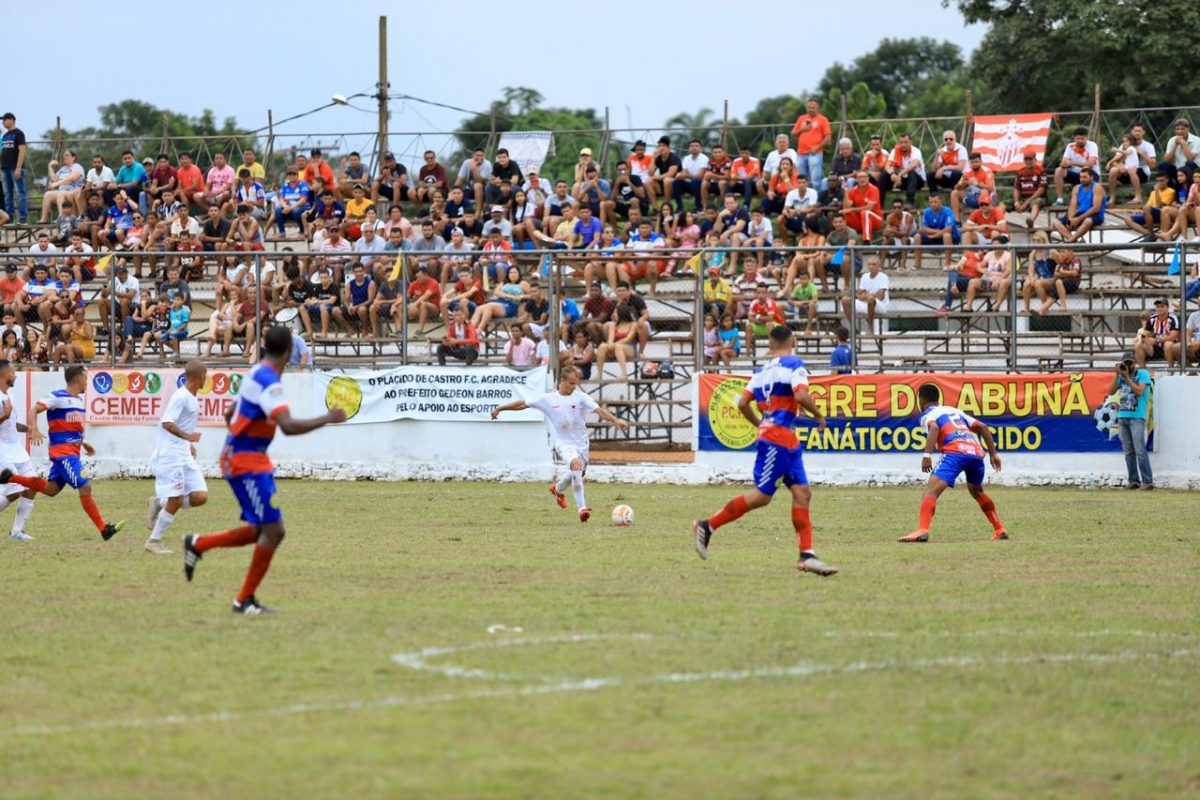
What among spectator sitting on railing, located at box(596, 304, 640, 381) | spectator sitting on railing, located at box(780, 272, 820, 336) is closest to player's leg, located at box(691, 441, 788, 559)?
spectator sitting on railing, located at box(780, 272, 820, 336)

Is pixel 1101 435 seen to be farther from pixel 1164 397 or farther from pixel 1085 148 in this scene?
pixel 1085 148

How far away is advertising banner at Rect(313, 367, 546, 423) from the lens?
86.7 feet

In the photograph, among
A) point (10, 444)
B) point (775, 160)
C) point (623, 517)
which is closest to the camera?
point (10, 444)

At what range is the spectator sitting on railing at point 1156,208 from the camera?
92.6ft

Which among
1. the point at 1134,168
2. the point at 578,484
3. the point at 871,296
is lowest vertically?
the point at 578,484

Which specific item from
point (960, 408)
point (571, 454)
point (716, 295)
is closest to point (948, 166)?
point (716, 295)

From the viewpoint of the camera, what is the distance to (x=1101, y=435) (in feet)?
79.4

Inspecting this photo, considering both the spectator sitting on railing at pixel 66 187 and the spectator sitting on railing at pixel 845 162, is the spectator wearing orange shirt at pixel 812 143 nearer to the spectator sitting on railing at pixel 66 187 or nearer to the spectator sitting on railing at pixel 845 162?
the spectator sitting on railing at pixel 845 162

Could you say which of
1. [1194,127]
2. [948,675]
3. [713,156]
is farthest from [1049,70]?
[948,675]

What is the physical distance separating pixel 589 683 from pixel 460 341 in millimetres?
18722

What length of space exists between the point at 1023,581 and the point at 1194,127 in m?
23.0

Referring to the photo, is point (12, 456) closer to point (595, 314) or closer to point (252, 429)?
point (252, 429)

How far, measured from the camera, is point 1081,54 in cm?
5138

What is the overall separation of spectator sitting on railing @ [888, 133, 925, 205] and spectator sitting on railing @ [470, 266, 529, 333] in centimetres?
854
